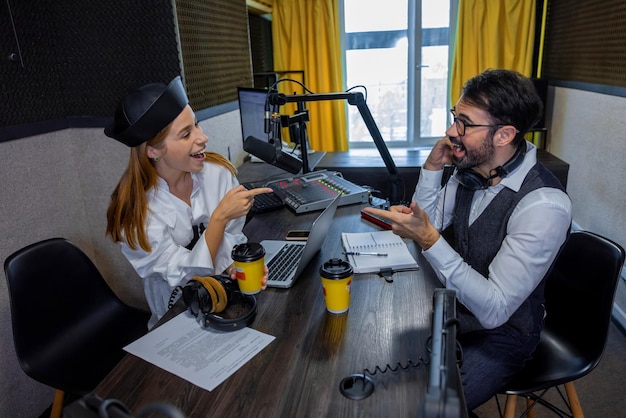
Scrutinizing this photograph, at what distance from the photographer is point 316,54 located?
402 cm

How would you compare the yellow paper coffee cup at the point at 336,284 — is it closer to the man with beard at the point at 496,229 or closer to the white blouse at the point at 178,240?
the man with beard at the point at 496,229

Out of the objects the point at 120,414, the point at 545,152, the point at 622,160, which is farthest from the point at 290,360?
the point at 545,152

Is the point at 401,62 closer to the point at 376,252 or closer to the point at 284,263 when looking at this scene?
the point at 376,252

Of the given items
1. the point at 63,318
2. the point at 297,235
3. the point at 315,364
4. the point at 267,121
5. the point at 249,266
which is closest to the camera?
the point at 315,364

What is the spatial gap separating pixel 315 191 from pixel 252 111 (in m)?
0.66

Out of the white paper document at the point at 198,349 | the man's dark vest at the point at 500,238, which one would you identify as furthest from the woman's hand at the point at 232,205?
the man's dark vest at the point at 500,238

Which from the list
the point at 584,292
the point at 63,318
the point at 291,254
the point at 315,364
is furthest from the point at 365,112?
the point at 63,318

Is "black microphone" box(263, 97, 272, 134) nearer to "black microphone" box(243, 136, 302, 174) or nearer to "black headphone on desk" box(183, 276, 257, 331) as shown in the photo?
"black microphone" box(243, 136, 302, 174)

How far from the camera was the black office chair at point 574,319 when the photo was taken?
137cm

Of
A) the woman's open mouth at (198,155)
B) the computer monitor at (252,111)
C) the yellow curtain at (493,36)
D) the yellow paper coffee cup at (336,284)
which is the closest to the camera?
the yellow paper coffee cup at (336,284)

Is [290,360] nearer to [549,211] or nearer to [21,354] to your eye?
[549,211]

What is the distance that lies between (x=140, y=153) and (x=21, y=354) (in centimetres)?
73

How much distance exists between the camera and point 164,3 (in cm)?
209

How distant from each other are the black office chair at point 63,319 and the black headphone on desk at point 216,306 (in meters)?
0.58
